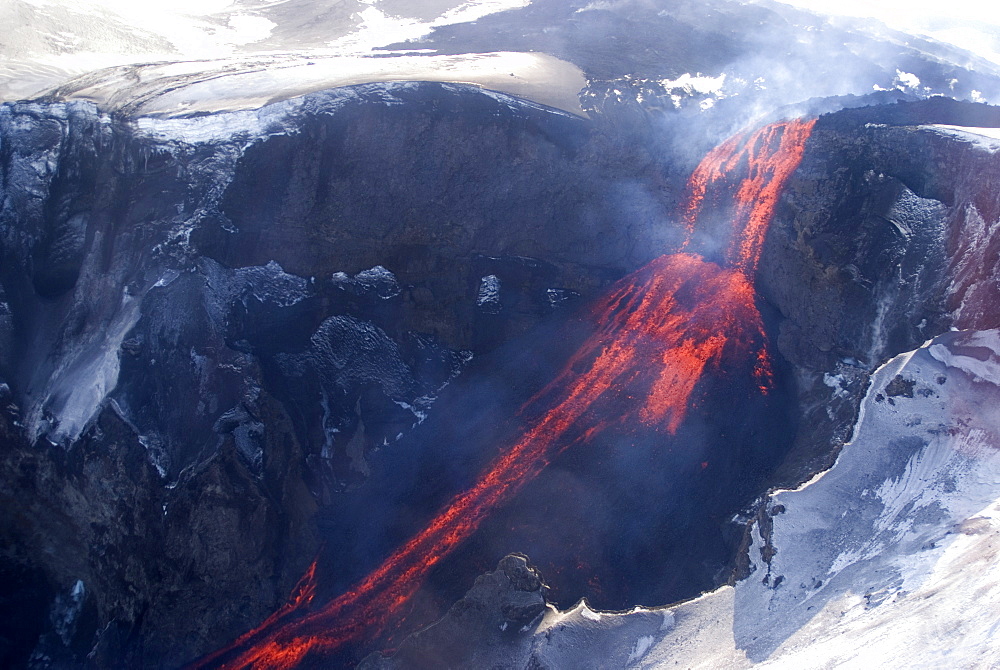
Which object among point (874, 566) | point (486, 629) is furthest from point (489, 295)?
point (874, 566)

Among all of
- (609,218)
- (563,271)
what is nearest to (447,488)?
(563,271)

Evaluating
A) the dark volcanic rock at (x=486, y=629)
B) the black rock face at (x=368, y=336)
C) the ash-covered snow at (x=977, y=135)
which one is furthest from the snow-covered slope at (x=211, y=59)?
the dark volcanic rock at (x=486, y=629)

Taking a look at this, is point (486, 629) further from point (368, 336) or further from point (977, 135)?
point (977, 135)

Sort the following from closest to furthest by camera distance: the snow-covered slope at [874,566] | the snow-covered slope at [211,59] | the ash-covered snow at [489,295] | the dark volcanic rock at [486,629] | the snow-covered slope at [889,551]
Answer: the snow-covered slope at [889,551] < the snow-covered slope at [874,566] < the dark volcanic rock at [486,629] < the snow-covered slope at [211,59] < the ash-covered snow at [489,295]

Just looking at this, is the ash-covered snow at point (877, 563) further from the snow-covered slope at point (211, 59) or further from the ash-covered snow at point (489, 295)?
the snow-covered slope at point (211, 59)

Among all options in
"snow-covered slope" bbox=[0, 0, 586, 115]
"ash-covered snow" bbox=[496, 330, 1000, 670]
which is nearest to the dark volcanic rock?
"ash-covered snow" bbox=[496, 330, 1000, 670]

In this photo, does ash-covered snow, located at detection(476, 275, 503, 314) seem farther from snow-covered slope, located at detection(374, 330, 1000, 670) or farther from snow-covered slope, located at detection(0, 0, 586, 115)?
snow-covered slope, located at detection(374, 330, 1000, 670)

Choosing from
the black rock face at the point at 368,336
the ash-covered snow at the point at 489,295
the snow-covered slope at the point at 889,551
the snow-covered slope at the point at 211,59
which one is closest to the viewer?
the snow-covered slope at the point at 889,551
